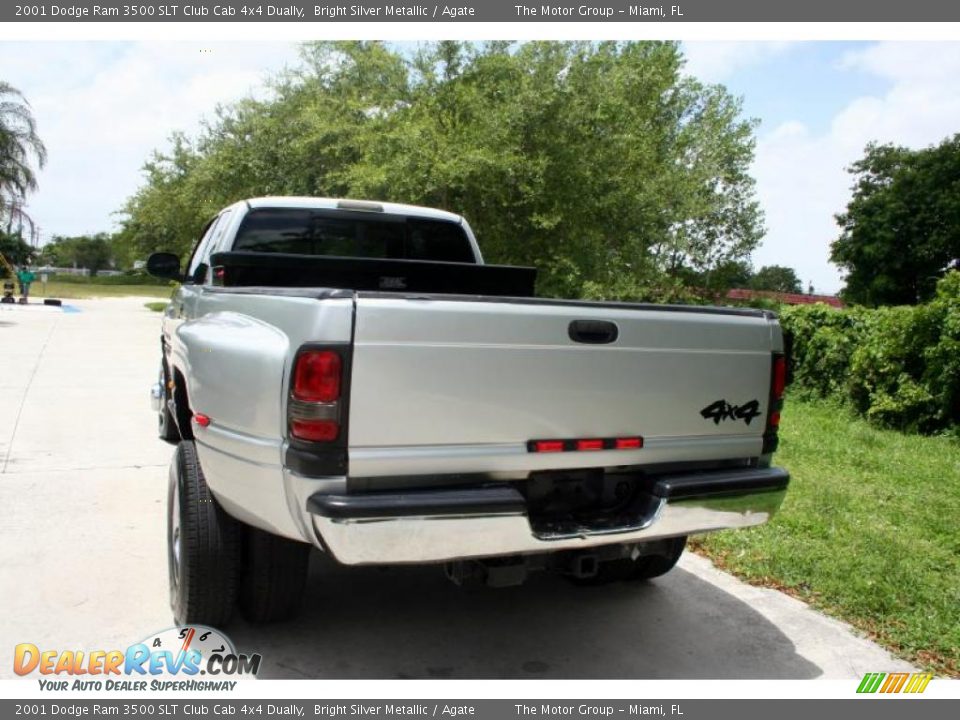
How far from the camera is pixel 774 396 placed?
11.6ft

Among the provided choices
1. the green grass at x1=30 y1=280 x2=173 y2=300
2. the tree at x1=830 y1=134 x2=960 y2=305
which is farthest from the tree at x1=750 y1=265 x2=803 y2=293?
the green grass at x1=30 y1=280 x2=173 y2=300

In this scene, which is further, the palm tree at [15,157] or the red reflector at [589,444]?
the palm tree at [15,157]

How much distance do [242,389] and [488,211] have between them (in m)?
10.1

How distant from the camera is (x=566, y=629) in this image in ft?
12.5

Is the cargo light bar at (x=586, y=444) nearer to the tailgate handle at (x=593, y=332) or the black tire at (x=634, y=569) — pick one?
the tailgate handle at (x=593, y=332)

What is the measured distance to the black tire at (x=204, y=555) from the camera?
10.9 feet

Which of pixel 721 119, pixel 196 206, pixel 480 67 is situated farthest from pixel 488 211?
pixel 721 119

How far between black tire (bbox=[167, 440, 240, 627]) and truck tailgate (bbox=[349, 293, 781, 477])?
100 centimetres

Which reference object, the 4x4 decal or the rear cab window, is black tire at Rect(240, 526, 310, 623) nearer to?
the 4x4 decal

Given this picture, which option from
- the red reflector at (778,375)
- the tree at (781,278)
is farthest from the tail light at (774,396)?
the tree at (781,278)

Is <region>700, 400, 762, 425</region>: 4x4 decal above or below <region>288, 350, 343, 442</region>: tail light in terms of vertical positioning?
below

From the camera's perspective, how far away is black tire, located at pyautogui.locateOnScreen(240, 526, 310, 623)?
3352 mm

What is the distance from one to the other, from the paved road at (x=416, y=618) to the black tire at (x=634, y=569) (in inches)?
2.4

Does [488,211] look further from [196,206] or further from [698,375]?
[196,206]
